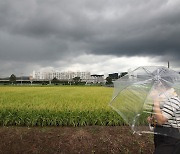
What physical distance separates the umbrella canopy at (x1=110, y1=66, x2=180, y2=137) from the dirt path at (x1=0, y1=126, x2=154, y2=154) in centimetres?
281

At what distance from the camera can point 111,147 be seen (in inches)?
213

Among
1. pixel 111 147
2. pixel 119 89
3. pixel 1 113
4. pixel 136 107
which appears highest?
pixel 119 89

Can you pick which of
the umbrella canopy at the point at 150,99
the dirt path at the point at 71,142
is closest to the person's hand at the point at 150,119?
the umbrella canopy at the point at 150,99

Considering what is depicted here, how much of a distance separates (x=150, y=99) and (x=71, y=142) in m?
3.42

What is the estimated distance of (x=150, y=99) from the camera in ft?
8.00

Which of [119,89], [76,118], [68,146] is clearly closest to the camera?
[119,89]

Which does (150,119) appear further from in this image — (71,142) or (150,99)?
(71,142)

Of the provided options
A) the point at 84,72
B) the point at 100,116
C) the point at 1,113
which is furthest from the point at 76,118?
the point at 84,72

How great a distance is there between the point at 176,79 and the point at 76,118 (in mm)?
4841

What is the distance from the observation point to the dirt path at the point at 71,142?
5.33m

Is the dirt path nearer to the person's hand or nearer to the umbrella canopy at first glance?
the umbrella canopy

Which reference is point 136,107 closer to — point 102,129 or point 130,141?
point 130,141

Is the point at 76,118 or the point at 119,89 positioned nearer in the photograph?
the point at 119,89

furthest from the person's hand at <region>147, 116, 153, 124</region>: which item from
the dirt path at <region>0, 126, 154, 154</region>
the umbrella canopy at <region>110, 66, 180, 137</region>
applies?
the dirt path at <region>0, 126, 154, 154</region>
